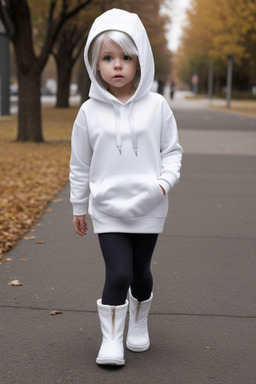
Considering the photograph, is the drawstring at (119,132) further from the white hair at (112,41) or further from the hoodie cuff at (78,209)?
the hoodie cuff at (78,209)

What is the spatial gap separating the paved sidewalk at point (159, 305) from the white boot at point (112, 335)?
65mm

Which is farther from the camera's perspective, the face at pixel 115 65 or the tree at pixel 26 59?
the tree at pixel 26 59

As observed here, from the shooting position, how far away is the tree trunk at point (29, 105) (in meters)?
14.5

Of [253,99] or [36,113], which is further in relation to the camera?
[253,99]

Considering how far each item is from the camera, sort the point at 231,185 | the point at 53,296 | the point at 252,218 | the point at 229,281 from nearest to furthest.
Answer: the point at 53,296 → the point at 229,281 → the point at 252,218 → the point at 231,185

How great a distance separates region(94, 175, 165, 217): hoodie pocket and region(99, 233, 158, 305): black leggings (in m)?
0.14

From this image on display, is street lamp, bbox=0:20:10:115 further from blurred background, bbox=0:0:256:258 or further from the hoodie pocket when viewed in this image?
the hoodie pocket

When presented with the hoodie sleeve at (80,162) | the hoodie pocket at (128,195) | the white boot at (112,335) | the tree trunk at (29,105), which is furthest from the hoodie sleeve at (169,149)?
the tree trunk at (29,105)

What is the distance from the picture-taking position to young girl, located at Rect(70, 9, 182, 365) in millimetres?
3033

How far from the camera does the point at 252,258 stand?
209 inches

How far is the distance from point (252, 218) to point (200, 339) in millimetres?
3560

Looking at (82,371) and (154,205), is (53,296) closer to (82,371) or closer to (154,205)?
(82,371)

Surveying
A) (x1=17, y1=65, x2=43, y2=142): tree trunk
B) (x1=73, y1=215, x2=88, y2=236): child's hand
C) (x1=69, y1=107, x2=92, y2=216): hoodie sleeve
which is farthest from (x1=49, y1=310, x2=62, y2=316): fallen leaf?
(x1=17, y1=65, x2=43, y2=142): tree trunk

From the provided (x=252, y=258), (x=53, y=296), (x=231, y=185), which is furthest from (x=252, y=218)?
(x=53, y=296)
